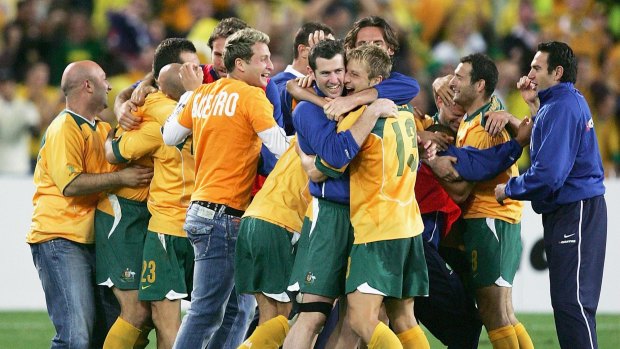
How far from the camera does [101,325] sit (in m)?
7.77

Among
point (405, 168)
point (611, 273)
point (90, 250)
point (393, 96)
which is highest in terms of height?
point (393, 96)

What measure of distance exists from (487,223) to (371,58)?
1.74 metres

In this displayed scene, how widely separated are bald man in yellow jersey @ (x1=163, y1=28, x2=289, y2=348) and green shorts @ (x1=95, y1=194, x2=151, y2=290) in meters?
0.65

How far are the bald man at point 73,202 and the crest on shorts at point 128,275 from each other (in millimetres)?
236

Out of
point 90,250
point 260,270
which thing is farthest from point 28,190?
point 260,270

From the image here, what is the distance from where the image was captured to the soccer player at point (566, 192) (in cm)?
708

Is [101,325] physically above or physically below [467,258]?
below

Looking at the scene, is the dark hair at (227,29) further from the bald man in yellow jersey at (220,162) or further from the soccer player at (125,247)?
the bald man in yellow jersey at (220,162)

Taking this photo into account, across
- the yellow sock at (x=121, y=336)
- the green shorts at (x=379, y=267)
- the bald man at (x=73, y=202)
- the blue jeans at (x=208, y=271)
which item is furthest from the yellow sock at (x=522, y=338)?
the bald man at (x=73, y=202)

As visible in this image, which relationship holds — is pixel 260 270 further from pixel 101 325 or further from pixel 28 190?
pixel 28 190

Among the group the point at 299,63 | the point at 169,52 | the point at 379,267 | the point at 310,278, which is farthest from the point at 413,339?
the point at 169,52

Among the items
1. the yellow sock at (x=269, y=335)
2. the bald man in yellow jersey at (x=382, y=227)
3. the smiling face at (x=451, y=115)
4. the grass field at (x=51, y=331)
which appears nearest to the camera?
the bald man in yellow jersey at (x=382, y=227)

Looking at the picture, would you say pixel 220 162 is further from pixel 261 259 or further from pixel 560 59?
pixel 560 59

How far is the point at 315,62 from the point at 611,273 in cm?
672
